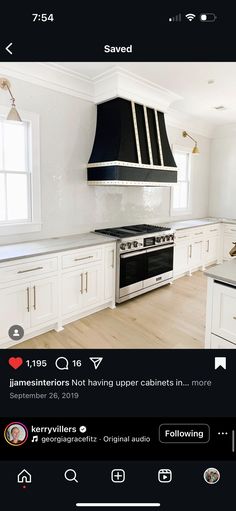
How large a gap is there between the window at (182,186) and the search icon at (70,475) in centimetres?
468

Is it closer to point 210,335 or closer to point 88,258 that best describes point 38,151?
point 88,258

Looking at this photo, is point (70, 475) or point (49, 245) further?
point (49, 245)

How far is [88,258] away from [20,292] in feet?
2.53

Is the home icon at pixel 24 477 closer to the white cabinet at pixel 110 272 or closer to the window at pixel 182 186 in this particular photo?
the white cabinet at pixel 110 272

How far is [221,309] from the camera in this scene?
5.84 ft

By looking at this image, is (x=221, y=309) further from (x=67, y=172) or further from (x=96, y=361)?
(x=67, y=172)

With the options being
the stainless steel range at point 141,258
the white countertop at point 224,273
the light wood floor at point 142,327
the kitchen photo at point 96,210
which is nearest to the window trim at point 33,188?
the kitchen photo at point 96,210

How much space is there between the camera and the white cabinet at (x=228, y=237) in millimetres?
5095

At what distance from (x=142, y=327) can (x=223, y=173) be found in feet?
12.8

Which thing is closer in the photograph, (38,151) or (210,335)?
(210,335)

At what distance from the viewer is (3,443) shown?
0.52 m
